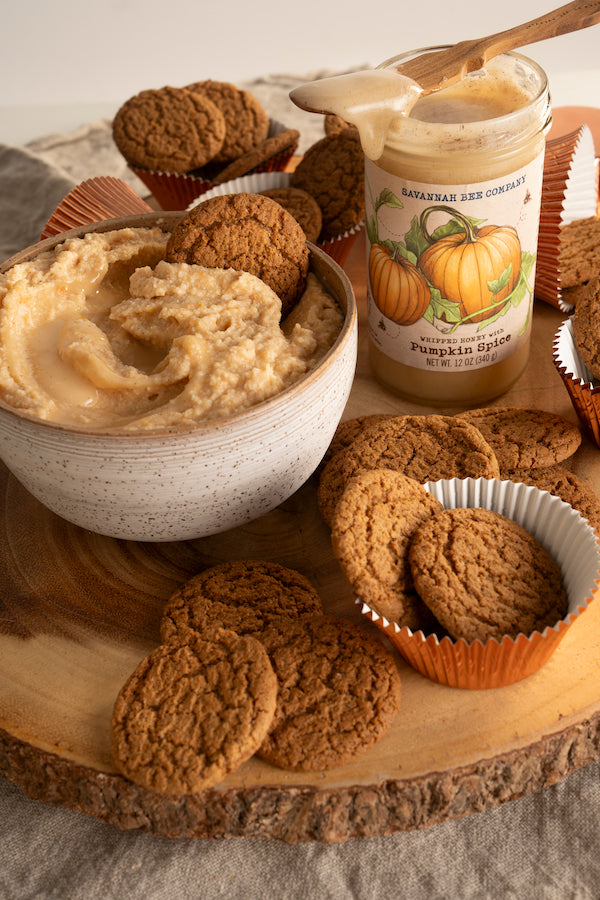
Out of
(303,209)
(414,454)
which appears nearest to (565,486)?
(414,454)

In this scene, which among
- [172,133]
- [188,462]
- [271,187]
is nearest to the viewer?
[188,462]

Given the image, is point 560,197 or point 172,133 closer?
point 560,197

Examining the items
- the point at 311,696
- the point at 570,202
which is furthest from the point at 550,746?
the point at 570,202

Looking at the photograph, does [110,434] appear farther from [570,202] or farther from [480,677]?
[570,202]

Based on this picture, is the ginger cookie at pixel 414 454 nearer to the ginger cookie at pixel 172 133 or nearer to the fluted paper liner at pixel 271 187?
the fluted paper liner at pixel 271 187

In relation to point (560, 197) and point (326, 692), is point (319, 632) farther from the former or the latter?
point (560, 197)

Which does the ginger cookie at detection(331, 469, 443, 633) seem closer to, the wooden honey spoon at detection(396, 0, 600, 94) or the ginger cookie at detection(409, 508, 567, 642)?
the ginger cookie at detection(409, 508, 567, 642)

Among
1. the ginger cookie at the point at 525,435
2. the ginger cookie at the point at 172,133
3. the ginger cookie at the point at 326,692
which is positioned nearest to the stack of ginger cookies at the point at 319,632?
the ginger cookie at the point at 326,692
